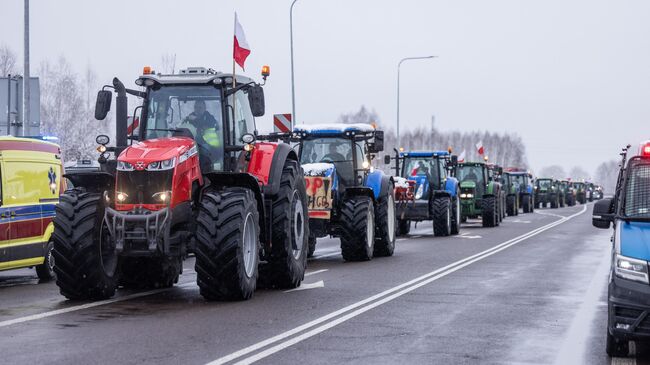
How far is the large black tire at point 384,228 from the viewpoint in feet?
69.2

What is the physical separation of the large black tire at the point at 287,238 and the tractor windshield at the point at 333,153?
5.72 meters

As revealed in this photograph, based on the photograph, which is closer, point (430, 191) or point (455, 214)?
point (430, 191)

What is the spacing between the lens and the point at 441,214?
2980 centimetres

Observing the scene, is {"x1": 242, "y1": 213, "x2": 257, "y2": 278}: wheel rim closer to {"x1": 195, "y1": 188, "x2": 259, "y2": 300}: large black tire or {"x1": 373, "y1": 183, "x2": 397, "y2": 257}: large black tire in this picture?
{"x1": 195, "y1": 188, "x2": 259, "y2": 300}: large black tire

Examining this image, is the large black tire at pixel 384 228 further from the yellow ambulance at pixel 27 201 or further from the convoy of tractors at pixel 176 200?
the yellow ambulance at pixel 27 201

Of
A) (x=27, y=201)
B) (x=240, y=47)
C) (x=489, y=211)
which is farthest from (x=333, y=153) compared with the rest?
(x=489, y=211)

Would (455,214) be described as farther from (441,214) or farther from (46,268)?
(46,268)

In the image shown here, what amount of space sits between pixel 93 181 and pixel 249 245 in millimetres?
2071

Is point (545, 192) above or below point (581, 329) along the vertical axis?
below

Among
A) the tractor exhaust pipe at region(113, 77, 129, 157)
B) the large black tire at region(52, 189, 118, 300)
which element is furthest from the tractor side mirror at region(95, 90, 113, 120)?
the large black tire at region(52, 189, 118, 300)

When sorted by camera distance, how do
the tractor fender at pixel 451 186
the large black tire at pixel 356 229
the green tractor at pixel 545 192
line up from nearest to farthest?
the large black tire at pixel 356 229
the tractor fender at pixel 451 186
the green tractor at pixel 545 192

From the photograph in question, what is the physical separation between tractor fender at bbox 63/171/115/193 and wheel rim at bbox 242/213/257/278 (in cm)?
172

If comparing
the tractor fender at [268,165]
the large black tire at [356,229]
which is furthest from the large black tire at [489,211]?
the tractor fender at [268,165]

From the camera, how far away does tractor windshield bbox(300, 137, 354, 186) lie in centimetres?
2095
